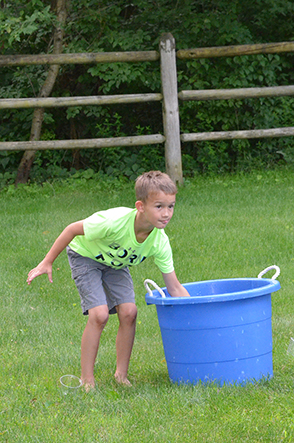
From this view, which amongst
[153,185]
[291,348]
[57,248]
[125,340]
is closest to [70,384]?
[125,340]

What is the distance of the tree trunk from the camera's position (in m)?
9.45

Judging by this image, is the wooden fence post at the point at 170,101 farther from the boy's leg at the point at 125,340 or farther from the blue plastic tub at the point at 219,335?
the blue plastic tub at the point at 219,335

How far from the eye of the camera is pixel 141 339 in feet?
13.1

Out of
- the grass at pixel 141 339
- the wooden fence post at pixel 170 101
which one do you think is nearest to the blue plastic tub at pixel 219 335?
the grass at pixel 141 339

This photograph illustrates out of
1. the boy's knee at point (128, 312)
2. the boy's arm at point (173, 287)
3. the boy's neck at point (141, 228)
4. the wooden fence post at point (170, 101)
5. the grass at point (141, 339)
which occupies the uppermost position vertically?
the wooden fence post at point (170, 101)

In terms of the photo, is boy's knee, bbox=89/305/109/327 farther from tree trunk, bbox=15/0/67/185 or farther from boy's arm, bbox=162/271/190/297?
tree trunk, bbox=15/0/67/185

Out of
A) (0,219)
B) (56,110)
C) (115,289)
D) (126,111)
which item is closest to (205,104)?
(126,111)

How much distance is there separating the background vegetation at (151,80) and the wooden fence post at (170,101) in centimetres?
92

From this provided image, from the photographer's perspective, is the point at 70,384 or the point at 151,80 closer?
the point at 70,384

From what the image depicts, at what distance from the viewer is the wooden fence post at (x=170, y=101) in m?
8.43

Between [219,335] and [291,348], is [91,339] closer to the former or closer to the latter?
[219,335]

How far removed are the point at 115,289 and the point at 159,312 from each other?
1.26ft

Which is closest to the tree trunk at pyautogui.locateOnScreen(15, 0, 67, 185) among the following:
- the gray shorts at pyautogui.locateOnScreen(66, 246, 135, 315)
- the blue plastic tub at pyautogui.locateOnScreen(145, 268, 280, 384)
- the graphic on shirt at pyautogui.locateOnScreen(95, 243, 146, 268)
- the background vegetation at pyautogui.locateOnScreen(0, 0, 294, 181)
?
the background vegetation at pyautogui.locateOnScreen(0, 0, 294, 181)

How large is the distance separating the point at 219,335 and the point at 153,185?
782mm
